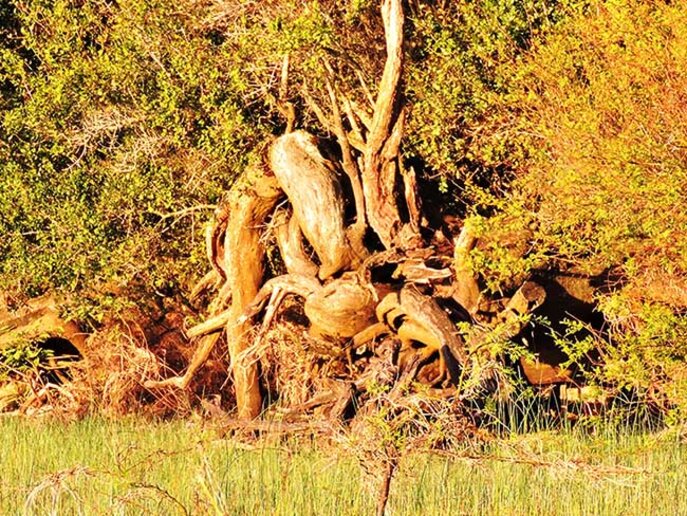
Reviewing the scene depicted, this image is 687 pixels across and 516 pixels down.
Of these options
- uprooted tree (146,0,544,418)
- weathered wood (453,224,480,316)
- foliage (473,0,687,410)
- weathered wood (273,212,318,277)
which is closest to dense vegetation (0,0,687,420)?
foliage (473,0,687,410)

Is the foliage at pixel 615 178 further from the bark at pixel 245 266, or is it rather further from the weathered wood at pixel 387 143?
the bark at pixel 245 266

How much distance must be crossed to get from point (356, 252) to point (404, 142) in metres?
1.30

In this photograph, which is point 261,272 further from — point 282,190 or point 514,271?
point 514,271

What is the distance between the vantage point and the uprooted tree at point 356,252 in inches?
599

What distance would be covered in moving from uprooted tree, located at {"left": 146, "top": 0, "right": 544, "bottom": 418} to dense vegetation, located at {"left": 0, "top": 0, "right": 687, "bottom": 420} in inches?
13.8

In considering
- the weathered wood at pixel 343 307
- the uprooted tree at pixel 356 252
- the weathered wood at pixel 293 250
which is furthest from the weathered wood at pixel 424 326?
the weathered wood at pixel 293 250

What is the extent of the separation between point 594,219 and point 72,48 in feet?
22.8

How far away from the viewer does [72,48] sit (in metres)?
17.5

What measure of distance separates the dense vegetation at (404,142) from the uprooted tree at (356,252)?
0.35m

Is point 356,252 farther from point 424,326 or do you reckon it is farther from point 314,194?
point 424,326

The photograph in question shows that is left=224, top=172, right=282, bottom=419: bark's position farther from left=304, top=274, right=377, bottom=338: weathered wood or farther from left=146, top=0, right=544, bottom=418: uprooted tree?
left=304, top=274, right=377, bottom=338: weathered wood

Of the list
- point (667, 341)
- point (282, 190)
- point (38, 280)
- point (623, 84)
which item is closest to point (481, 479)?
point (667, 341)

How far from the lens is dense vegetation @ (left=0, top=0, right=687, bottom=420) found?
43.8ft

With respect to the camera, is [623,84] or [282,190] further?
[282,190]
